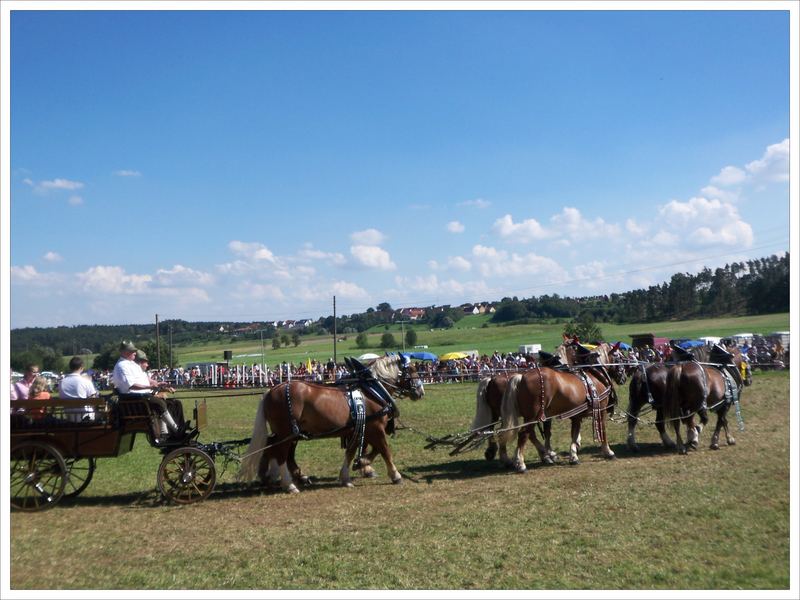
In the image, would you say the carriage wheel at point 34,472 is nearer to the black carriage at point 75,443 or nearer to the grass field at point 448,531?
the black carriage at point 75,443

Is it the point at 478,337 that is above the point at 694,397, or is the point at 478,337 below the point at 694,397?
below

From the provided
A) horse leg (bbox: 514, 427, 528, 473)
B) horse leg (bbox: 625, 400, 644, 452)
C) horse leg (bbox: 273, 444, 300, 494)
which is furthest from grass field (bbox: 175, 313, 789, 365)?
horse leg (bbox: 273, 444, 300, 494)

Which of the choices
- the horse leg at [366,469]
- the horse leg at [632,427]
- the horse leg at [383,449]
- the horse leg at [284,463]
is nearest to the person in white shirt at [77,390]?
the horse leg at [284,463]

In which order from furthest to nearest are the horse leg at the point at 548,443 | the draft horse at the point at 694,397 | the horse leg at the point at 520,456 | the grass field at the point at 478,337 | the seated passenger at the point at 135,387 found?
1. the grass field at the point at 478,337
2. the draft horse at the point at 694,397
3. the horse leg at the point at 548,443
4. the horse leg at the point at 520,456
5. the seated passenger at the point at 135,387

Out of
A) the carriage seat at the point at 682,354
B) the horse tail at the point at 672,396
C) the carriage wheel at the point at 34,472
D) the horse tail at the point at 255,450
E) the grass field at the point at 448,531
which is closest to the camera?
the grass field at the point at 448,531

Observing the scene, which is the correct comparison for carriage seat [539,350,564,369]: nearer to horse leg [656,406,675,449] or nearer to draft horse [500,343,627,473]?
draft horse [500,343,627,473]

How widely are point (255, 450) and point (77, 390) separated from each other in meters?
2.63

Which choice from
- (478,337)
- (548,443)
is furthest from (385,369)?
(478,337)

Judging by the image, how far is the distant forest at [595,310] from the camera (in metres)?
59.4

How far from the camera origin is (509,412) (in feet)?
35.7

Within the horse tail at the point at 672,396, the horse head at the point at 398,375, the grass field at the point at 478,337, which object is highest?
the horse head at the point at 398,375

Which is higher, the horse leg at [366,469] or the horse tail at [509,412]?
the horse tail at [509,412]

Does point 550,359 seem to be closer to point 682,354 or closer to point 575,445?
point 575,445

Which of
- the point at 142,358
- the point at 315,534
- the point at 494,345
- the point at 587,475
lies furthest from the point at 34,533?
the point at 494,345
